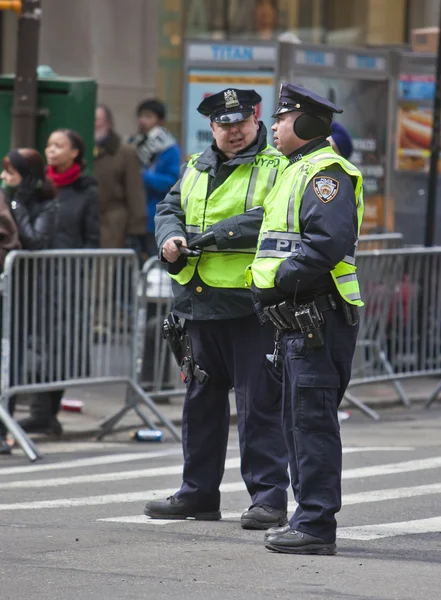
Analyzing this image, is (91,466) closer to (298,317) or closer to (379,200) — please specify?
(298,317)

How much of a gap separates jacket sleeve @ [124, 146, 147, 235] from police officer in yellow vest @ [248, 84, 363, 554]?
7762mm

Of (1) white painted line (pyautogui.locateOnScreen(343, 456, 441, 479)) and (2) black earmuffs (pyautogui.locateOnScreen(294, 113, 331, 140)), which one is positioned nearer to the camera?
(2) black earmuffs (pyautogui.locateOnScreen(294, 113, 331, 140))

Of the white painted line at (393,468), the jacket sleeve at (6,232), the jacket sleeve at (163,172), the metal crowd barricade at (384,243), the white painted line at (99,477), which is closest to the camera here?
the white painted line at (99,477)

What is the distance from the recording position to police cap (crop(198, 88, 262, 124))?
7.01 m

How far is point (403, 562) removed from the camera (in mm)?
6117

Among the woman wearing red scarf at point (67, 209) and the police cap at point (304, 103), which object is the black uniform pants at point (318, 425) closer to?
the police cap at point (304, 103)

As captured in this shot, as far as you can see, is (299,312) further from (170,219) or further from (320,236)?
(170,219)

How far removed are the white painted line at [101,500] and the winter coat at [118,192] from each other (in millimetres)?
6150

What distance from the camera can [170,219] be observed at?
281 inches

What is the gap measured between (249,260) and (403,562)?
168 cm

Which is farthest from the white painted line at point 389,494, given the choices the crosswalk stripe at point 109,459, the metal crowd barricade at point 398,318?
the metal crowd barricade at point 398,318

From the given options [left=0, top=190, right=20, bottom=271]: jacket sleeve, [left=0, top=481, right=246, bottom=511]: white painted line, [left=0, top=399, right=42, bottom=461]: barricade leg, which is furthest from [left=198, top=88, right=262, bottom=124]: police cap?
[left=0, top=399, right=42, bottom=461]: barricade leg

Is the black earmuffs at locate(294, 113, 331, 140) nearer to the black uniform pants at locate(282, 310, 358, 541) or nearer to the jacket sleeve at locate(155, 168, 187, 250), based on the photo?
the black uniform pants at locate(282, 310, 358, 541)

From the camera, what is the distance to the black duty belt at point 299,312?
245 inches
